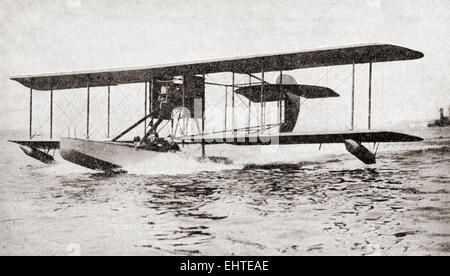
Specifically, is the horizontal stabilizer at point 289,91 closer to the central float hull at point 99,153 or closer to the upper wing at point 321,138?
the upper wing at point 321,138

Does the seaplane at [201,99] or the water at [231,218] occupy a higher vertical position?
the seaplane at [201,99]

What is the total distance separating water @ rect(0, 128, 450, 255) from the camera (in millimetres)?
5301

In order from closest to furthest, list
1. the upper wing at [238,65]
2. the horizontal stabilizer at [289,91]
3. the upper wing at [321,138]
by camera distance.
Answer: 1. the upper wing at [238,65]
2. the upper wing at [321,138]
3. the horizontal stabilizer at [289,91]

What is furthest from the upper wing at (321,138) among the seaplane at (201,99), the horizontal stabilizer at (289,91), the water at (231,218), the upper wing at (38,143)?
the upper wing at (38,143)

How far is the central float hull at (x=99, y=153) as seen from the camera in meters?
14.4

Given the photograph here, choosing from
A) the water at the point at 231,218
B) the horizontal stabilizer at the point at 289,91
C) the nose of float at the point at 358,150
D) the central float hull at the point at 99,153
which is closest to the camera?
the water at the point at 231,218

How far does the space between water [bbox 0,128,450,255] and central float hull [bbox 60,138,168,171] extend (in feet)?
11.0

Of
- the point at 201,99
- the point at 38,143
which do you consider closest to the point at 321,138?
the point at 201,99

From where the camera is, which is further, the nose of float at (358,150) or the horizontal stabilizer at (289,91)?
the horizontal stabilizer at (289,91)

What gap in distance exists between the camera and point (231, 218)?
22.4 feet

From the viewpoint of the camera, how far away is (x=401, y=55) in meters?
11.9
